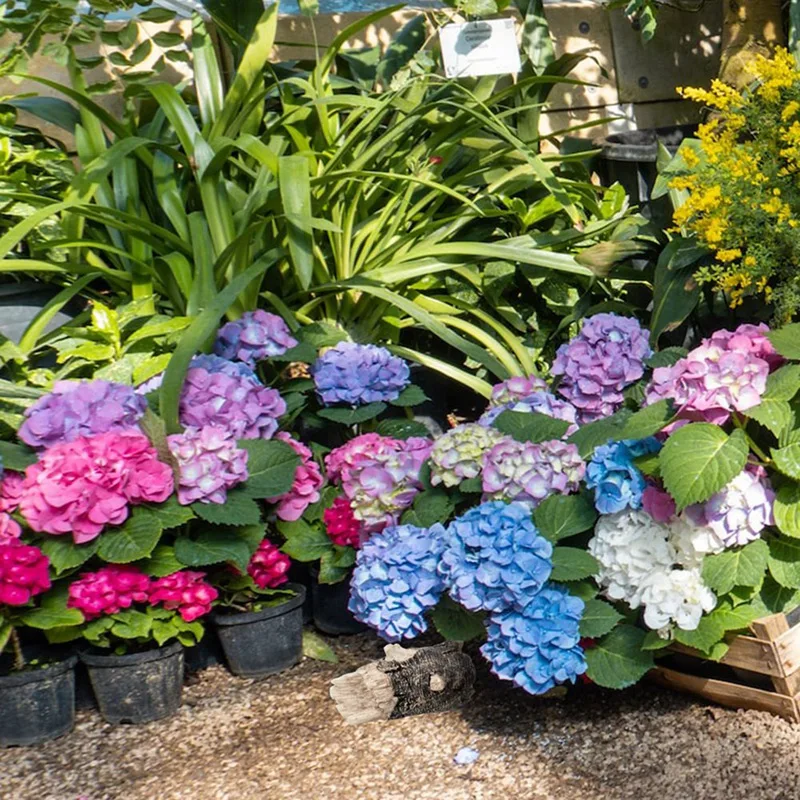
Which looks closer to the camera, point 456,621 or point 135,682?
point 456,621

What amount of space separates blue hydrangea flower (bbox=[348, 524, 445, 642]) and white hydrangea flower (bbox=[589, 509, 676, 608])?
0.91ft

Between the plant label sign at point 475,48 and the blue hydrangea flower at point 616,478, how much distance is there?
1.36m

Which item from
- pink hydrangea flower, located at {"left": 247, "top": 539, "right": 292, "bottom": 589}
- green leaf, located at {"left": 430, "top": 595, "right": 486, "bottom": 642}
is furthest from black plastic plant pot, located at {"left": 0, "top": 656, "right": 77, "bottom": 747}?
green leaf, located at {"left": 430, "top": 595, "right": 486, "bottom": 642}

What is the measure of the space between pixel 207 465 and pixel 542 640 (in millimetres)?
656

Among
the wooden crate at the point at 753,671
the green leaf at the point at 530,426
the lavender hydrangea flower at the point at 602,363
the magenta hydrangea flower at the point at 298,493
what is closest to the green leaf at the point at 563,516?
the green leaf at the point at 530,426

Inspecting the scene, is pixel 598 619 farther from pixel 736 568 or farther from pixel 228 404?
pixel 228 404

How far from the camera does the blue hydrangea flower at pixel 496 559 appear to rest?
1.76 m

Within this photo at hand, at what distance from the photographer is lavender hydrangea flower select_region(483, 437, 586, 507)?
190cm

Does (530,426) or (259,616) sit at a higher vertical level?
(530,426)

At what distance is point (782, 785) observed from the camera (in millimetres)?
1678

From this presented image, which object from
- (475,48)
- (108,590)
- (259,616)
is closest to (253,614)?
(259,616)

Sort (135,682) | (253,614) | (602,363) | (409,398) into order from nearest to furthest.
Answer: (135,682), (253,614), (602,363), (409,398)

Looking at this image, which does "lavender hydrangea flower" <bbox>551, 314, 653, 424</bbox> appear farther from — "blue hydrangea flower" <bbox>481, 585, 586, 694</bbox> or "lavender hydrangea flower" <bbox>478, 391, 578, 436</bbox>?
"blue hydrangea flower" <bbox>481, 585, 586, 694</bbox>

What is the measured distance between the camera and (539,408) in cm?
213
